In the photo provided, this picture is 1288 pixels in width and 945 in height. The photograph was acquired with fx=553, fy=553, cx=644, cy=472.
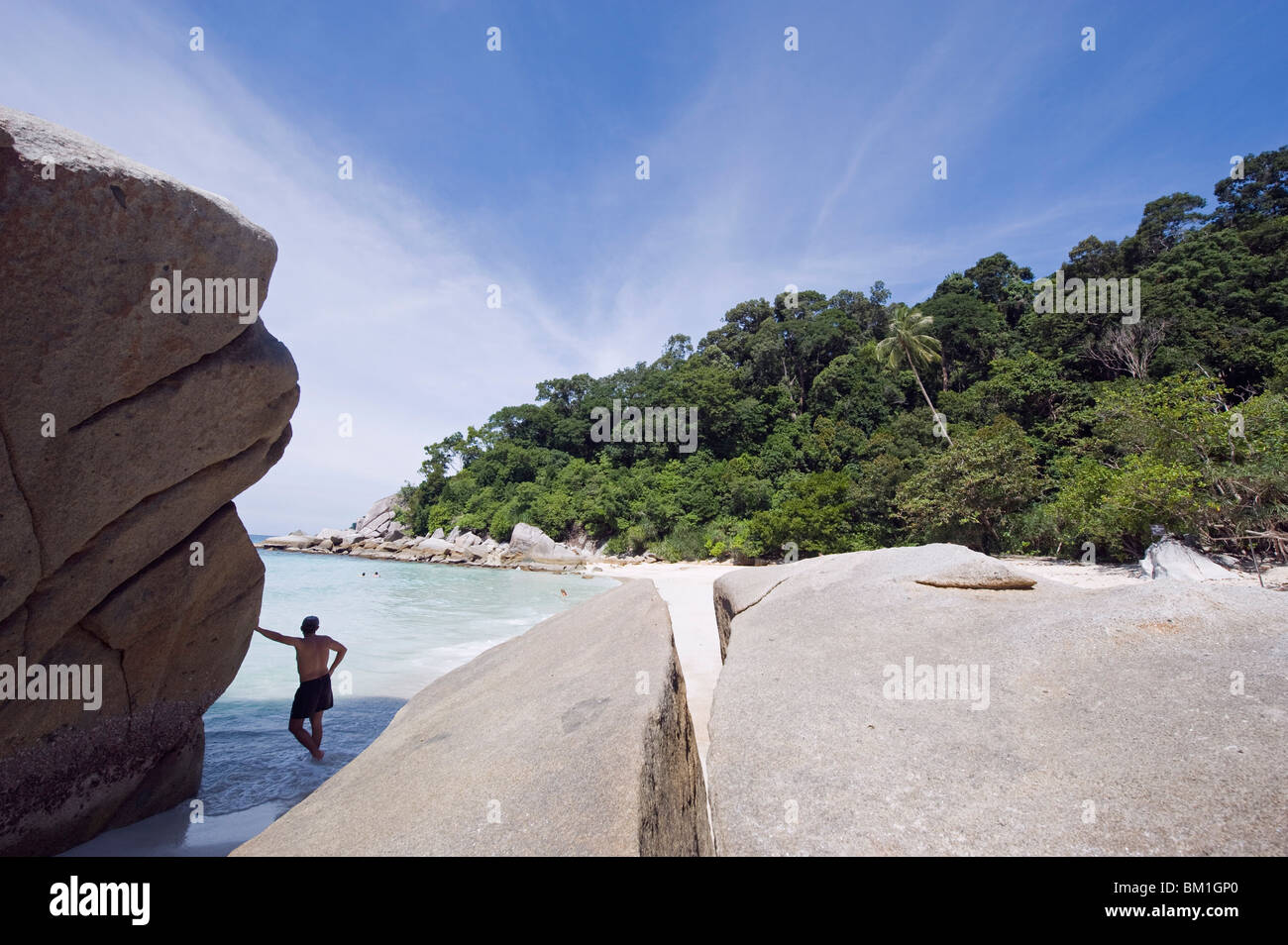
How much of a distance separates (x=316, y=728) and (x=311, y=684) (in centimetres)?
47

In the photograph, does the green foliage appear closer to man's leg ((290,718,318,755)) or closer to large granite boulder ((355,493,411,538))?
man's leg ((290,718,318,755))

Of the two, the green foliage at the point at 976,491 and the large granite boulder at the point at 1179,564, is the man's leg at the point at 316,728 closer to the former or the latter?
the large granite boulder at the point at 1179,564

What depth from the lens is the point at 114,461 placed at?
376 centimetres

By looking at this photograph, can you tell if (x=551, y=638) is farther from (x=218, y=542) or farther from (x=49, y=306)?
(x=49, y=306)

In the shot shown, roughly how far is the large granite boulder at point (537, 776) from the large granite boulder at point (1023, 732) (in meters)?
0.33

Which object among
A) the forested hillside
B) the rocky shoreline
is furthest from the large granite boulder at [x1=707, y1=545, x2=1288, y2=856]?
the rocky shoreline

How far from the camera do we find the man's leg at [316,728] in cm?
603

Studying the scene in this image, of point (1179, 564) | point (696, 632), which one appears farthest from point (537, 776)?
point (1179, 564)

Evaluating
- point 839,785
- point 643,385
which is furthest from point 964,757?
point 643,385

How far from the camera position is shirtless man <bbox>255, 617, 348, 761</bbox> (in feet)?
19.8

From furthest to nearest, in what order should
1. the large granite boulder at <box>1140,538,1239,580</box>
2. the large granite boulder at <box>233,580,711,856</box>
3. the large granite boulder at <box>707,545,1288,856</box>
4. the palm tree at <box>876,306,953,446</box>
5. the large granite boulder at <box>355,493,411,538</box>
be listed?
1. the large granite boulder at <box>355,493,411,538</box>
2. the palm tree at <box>876,306,953,446</box>
3. the large granite boulder at <box>1140,538,1239,580</box>
4. the large granite boulder at <box>233,580,711,856</box>
5. the large granite boulder at <box>707,545,1288,856</box>

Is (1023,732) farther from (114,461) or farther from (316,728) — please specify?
(316,728)

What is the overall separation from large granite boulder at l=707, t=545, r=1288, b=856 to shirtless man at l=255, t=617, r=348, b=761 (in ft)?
17.1
